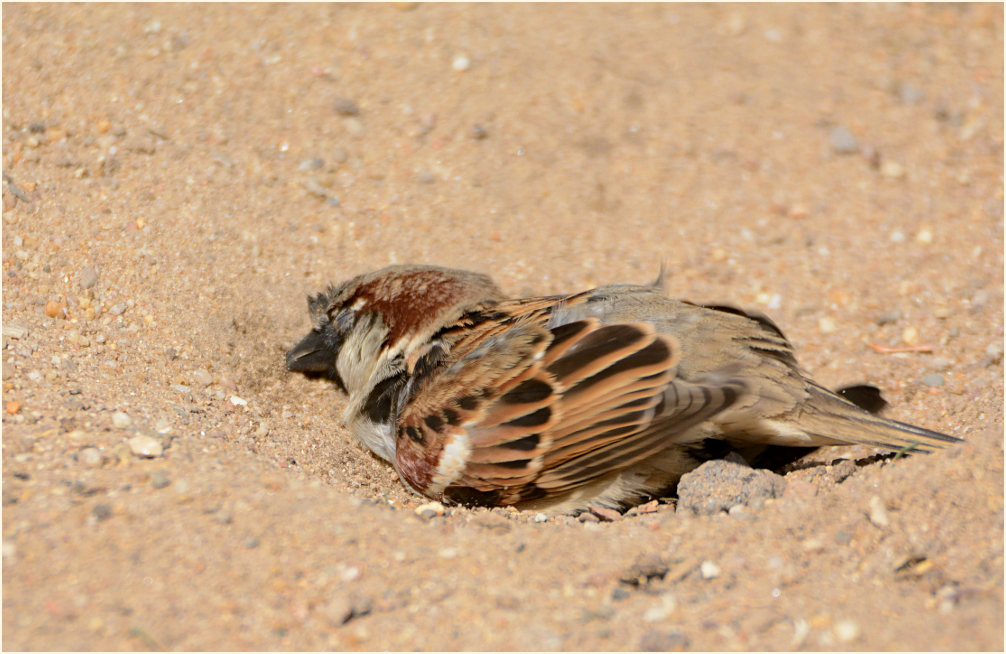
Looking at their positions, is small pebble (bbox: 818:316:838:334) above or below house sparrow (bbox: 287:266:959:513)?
below

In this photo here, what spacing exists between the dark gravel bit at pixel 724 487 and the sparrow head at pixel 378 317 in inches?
57.8

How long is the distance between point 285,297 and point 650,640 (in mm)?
3391

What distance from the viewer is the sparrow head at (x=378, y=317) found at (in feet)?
16.3

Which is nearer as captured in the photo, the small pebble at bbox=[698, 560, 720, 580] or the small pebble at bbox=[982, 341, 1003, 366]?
the small pebble at bbox=[698, 560, 720, 580]

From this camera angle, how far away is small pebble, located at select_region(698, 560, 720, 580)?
3.56 m

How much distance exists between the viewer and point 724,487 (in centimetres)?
417

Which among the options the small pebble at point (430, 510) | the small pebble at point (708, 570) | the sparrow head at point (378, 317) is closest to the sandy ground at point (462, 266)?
the small pebble at point (708, 570)

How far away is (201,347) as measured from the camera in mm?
5098

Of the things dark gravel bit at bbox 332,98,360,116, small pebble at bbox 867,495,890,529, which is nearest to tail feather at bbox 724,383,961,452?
small pebble at bbox 867,495,890,529

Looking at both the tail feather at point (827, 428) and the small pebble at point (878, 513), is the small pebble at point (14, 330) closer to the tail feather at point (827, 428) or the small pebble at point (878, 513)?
the tail feather at point (827, 428)

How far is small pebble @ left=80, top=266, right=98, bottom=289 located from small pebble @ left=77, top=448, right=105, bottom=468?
1598mm

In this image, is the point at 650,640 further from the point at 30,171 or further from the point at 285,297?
the point at 30,171

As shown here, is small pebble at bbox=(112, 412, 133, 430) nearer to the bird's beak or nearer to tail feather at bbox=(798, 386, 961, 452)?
the bird's beak

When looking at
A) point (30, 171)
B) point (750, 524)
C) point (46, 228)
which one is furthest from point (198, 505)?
point (30, 171)
